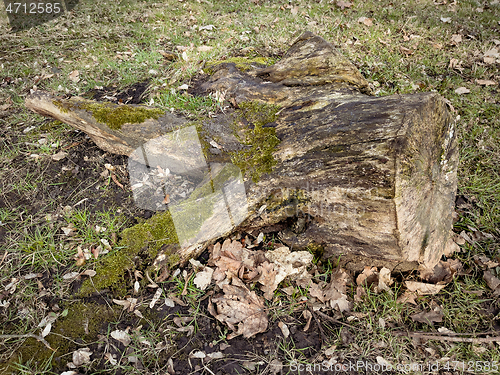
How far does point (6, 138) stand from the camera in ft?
14.1

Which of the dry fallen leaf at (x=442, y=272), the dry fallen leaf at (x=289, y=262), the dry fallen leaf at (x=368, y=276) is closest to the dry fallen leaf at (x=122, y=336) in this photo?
the dry fallen leaf at (x=289, y=262)

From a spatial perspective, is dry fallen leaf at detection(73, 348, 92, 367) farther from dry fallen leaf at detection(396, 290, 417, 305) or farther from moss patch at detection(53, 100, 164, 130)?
dry fallen leaf at detection(396, 290, 417, 305)

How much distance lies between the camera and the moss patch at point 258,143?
297 cm

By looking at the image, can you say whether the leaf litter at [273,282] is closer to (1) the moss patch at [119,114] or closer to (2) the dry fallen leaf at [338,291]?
(2) the dry fallen leaf at [338,291]

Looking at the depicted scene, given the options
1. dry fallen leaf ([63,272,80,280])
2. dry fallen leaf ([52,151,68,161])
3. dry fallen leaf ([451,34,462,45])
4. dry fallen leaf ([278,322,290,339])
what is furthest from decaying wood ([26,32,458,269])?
dry fallen leaf ([451,34,462,45])

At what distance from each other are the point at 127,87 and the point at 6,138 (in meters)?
1.97

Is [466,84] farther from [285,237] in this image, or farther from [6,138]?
[6,138]

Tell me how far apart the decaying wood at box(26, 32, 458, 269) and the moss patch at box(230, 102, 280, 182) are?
2.0 inches

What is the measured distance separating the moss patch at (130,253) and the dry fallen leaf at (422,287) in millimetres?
2375

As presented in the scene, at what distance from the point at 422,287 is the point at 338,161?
1545 mm

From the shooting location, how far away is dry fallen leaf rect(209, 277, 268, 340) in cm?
256

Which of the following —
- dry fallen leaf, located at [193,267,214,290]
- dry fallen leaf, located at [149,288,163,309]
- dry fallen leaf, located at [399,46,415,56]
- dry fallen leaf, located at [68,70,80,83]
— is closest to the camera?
dry fallen leaf, located at [149,288,163,309]

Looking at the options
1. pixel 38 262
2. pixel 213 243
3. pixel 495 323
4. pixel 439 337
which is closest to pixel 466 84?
pixel 495 323

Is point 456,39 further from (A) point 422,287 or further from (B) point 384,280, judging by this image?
(B) point 384,280
